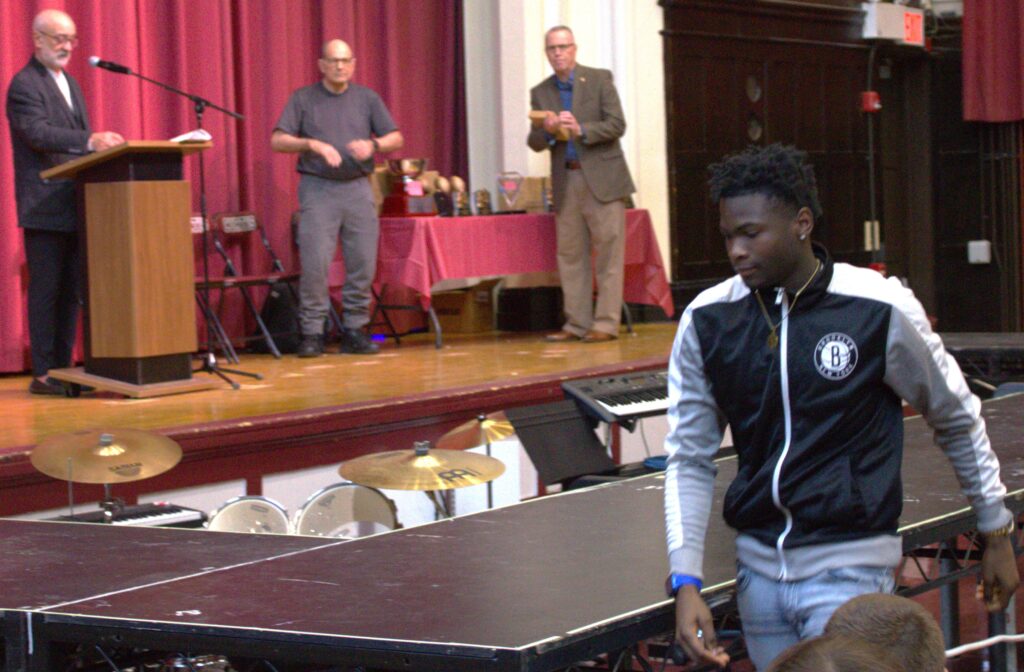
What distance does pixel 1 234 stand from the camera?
6.80 m

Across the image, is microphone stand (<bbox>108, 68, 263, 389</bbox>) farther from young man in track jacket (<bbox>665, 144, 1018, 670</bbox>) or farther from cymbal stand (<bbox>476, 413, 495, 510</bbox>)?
young man in track jacket (<bbox>665, 144, 1018, 670</bbox>)

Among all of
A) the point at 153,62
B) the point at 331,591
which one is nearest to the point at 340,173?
the point at 153,62

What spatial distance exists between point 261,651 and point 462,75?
714 cm

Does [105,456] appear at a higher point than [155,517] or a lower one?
higher

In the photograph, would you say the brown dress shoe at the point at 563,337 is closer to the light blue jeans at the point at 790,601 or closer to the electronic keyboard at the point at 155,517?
the electronic keyboard at the point at 155,517

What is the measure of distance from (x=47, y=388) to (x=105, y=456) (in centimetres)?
223

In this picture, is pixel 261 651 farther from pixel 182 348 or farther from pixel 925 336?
pixel 182 348

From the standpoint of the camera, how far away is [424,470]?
409 cm

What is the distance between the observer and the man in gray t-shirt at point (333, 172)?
7.01m

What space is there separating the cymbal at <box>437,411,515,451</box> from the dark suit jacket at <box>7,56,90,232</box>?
2181 mm

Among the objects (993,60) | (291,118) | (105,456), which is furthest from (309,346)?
(993,60)

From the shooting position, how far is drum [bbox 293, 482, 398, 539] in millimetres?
4156

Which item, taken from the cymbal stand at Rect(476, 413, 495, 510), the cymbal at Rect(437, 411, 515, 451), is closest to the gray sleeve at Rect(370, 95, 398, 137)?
the cymbal stand at Rect(476, 413, 495, 510)

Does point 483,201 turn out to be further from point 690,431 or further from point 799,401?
point 799,401
